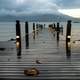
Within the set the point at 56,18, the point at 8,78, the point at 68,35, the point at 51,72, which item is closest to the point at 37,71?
the point at 51,72

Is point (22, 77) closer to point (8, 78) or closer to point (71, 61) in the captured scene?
point (8, 78)

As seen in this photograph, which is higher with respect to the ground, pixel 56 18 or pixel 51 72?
pixel 56 18

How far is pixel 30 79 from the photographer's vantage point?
5547 mm

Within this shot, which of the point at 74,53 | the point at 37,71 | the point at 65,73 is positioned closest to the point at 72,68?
the point at 65,73

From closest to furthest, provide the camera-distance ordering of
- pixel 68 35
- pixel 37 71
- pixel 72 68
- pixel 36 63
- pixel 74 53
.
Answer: pixel 37 71 < pixel 72 68 < pixel 36 63 < pixel 74 53 < pixel 68 35

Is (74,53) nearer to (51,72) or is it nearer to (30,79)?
(51,72)

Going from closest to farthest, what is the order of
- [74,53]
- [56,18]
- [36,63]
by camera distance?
[36,63] < [74,53] < [56,18]

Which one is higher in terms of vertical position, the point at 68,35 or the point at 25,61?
the point at 68,35

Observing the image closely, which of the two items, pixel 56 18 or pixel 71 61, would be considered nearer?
pixel 71 61

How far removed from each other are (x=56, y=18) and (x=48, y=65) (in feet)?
23.9

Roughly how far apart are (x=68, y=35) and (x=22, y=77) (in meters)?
4.26

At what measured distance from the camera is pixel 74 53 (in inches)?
351

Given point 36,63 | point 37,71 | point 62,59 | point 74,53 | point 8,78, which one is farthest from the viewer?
point 74,53

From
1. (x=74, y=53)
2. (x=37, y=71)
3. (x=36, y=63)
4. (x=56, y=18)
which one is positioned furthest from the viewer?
(x=56, y=18)
